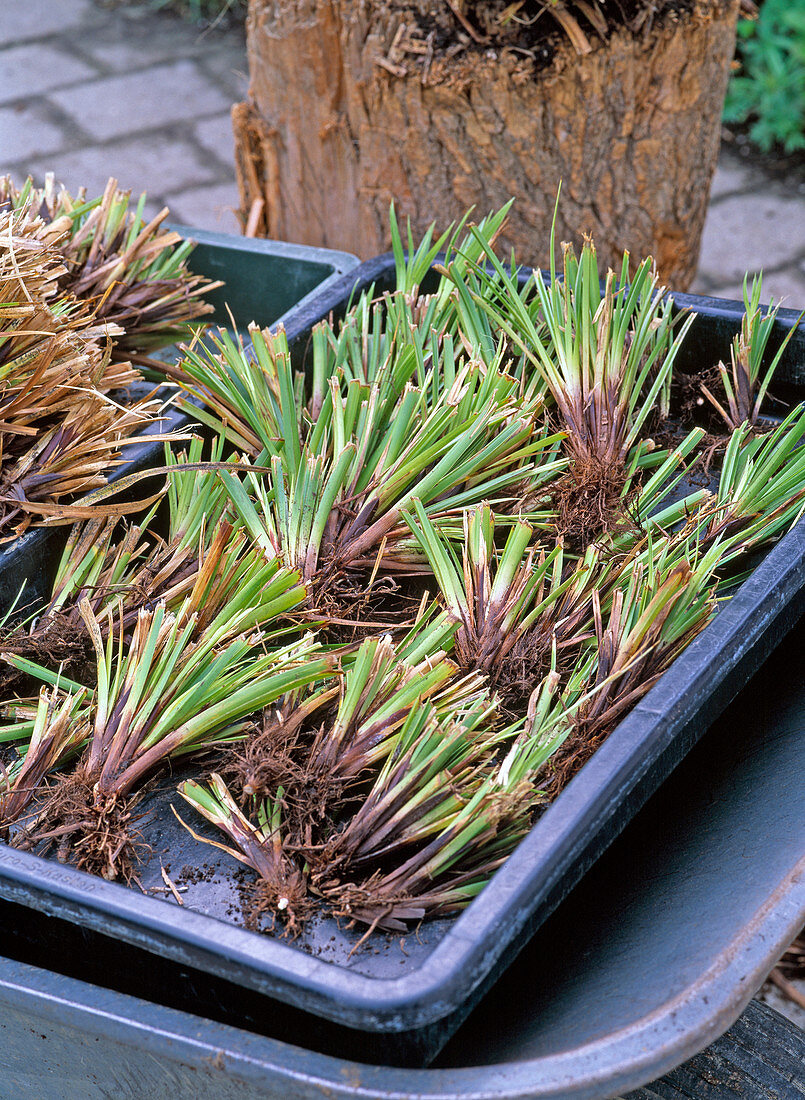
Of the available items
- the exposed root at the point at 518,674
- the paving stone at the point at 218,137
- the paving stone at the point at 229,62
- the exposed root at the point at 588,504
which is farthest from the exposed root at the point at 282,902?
the paving stone at the point at 229,62

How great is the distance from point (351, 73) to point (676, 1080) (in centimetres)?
128

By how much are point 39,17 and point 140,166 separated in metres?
1.17

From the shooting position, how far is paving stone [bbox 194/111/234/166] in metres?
3.27

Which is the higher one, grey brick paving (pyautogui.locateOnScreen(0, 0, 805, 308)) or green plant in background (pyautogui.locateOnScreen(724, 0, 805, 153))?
green plant in background (pyautogui.locateOnScreen(724, 0, 805, 153))

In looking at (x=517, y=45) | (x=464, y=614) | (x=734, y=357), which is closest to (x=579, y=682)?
(x=464, y=614)

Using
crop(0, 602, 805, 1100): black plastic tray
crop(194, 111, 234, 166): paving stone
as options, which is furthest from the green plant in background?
crop(0, 602, 805, 1100): black plastic tray

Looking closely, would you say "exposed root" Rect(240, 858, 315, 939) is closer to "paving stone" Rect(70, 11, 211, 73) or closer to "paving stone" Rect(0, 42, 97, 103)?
"paving stone" Rect(0, 42, 97, 103)

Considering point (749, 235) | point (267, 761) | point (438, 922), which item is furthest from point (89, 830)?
point (749, 235)

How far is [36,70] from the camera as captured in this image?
3592 millimetres

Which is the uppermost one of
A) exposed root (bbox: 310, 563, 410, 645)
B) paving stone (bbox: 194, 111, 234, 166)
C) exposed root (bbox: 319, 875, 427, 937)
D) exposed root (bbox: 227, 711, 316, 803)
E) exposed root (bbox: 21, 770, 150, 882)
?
exposed root (bbox: 310, 563, 410, 645)

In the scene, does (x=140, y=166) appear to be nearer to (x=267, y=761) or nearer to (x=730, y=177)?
(x=730, y=177)

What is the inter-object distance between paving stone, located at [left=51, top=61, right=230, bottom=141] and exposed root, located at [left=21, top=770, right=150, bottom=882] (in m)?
2.97

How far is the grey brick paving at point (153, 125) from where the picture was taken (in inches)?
117

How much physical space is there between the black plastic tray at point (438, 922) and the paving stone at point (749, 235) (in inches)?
86.1
